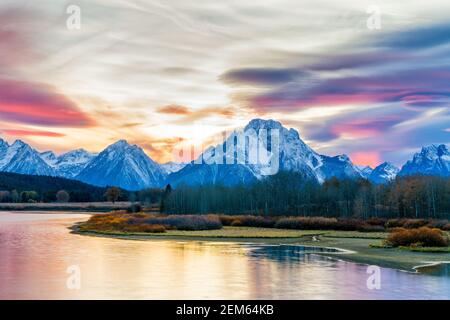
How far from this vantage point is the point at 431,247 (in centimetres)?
5856

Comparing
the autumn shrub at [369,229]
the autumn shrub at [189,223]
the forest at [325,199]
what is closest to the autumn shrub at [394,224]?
the autumn shrub at [369,229]

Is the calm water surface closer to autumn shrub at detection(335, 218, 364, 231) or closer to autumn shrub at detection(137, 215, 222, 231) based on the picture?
autumn shrub at detection(137, 215, 222, 231)

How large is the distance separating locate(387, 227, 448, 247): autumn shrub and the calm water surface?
1093 cm

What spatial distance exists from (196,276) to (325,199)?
12507 centimetres

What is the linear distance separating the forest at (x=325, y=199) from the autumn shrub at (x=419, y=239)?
216 feet

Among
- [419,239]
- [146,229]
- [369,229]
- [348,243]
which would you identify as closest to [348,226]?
Result: [369,229]

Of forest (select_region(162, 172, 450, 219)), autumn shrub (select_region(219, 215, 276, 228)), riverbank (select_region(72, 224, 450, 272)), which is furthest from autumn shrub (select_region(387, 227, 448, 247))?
forest (select_region(162, 172, 450, 219))

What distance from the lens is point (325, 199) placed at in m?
161

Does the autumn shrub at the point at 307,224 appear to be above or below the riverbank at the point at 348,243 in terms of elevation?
above

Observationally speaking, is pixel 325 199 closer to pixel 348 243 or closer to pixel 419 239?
pixel 348 243

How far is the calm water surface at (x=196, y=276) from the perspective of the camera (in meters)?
32.9

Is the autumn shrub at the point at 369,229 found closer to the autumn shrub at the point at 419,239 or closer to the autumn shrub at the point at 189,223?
the autumn shrub at the point at 189,223
